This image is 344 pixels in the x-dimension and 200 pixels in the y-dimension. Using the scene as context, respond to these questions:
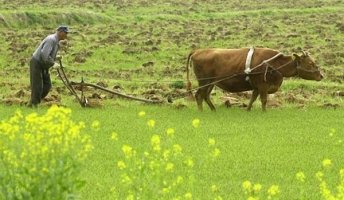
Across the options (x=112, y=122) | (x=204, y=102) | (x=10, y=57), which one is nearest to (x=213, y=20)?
(x=10, y=57)

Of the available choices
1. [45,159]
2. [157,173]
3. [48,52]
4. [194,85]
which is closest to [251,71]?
[194,85]

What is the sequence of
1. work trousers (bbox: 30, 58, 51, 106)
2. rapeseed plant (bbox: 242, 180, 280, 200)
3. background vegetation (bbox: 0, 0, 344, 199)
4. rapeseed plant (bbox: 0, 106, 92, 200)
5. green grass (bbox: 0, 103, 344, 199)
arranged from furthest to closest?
work trousers (bbox: 30, 58, 51, 106)
background vegetation (bbox: 0, 0, 344, 199)
green grass (bbox: 0, 103, 344, 199)
rapeseed plant (bbox: 242, 180, 280, 200)
rapeseed plant (bbox: 0, 106, 92, 200)

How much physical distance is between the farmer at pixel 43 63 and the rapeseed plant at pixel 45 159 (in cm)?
972

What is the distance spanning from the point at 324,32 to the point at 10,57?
14.4 meters

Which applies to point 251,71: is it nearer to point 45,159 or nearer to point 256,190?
point 256,190

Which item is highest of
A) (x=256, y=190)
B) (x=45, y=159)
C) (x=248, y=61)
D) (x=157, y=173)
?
(x=45, y=159)

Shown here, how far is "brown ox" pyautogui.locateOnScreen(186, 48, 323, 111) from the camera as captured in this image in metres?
17.0

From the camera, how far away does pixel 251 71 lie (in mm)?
16844

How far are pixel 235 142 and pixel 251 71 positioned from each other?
370cm

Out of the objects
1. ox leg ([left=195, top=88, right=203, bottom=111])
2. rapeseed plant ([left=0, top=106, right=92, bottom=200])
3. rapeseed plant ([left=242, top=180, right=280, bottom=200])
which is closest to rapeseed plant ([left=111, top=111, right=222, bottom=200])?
rapeseed plant ([left=242, top=180, right=280, bottom=200])

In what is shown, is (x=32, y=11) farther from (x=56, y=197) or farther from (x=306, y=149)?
(x=56, y=197)

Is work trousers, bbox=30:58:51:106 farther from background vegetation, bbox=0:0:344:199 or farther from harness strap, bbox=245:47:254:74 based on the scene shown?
harness strap, bbox=245:47:254:74

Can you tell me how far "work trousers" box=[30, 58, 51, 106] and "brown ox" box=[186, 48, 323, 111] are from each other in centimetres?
311

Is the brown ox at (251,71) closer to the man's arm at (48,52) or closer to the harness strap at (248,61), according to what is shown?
the harness strap at (248,61)
